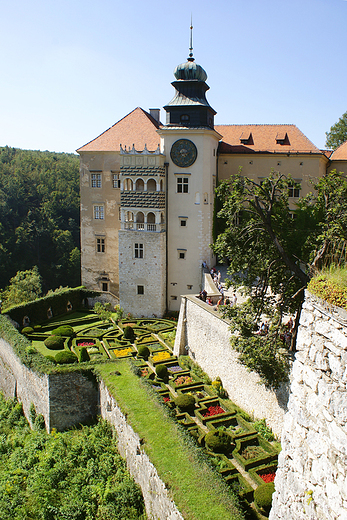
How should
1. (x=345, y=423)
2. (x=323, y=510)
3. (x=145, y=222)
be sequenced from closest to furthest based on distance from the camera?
(x=345, y=423) → (x=323, y=510) → (x=145, y=222)

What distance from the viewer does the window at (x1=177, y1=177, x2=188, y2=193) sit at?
28.1 m

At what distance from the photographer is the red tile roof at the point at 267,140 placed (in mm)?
29328

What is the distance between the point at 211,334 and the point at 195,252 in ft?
32.7

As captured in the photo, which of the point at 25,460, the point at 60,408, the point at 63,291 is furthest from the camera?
the point at 63,291

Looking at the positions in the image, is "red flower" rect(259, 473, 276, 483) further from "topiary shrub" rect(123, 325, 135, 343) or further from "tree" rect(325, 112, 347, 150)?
"tree" rect(325, 112, 347, 150)

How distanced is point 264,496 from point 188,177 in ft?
67.9

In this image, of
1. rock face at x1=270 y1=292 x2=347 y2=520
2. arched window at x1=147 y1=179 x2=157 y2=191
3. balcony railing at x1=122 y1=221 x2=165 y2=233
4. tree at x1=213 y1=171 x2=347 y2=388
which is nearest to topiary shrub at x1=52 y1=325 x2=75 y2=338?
balcony railing at x1=122 y1=221 x2=165 y2=233

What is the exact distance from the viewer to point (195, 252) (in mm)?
28594

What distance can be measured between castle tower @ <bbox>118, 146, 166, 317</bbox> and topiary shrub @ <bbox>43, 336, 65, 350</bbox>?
672 cm

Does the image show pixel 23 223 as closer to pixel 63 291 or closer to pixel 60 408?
pixel 63 291

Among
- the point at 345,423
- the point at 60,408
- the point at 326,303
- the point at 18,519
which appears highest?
the point at 326,303

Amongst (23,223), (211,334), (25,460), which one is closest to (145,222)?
(211,334)

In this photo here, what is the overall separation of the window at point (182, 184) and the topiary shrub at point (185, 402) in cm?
1536

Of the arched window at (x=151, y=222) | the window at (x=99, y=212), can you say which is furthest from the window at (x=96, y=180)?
the arched window at (x=151, y=222)
